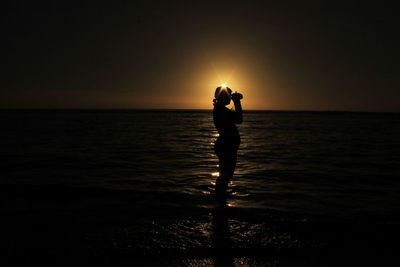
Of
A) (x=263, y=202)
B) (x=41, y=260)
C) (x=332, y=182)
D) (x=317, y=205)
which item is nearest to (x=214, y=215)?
(x=263, y=202)

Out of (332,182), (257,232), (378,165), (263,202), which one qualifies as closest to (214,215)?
(257,232)

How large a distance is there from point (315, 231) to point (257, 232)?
1.10 m

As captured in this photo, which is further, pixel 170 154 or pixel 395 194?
pixel 170 154

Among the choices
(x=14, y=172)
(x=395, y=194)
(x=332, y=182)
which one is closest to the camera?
(x=395, y=194)

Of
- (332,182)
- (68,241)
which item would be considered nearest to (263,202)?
(332,182)

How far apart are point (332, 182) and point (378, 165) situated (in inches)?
190

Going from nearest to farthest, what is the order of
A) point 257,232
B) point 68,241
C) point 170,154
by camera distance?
point 68,241 → point 257,232 → point 170,154

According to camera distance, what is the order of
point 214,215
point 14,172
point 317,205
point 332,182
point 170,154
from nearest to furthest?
point 214,215
point 317,205
point 332,182
point 14,172
point 170,154

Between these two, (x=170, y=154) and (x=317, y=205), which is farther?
(x=170, y=154)

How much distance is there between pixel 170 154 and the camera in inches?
654

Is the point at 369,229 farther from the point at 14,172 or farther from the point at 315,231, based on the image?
the point at 14,172

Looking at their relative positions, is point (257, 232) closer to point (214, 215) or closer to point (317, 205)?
point (214, 215)

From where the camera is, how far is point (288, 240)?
201 inches

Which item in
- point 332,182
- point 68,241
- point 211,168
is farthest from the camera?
point 211,168
